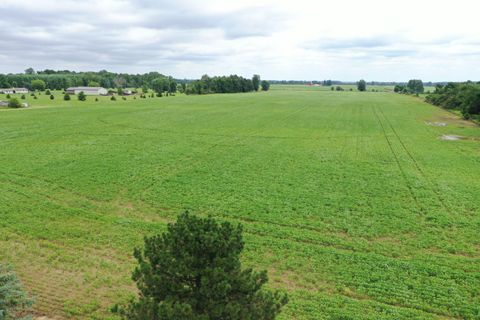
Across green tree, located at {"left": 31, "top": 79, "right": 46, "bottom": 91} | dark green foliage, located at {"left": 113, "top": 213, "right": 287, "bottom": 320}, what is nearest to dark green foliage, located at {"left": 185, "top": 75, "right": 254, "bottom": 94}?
green tree, located at {"left": 31, "top": 79, "right": 46, "bottom": 91}

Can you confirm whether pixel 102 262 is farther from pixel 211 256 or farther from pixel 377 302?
pixel 377 302

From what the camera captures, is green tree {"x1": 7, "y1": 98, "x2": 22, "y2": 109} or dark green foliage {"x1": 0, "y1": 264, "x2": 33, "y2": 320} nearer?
dark green foliage {"x1": 0, "y1": 264, "x2": 33, "y2": 320}

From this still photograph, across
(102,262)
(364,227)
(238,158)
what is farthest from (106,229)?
(238,158)

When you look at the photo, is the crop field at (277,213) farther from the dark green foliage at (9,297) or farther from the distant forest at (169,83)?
the distant forest at (169,83)

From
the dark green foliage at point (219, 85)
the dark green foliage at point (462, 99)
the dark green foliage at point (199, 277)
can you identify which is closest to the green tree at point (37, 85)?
the dark green foliage at point (219, 85)

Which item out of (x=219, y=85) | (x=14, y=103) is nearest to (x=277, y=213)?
(x=14, y=103)

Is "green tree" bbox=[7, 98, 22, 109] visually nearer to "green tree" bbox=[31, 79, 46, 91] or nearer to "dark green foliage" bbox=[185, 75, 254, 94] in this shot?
"dark green foliage" bbox=[185, 75, 254, 94]
